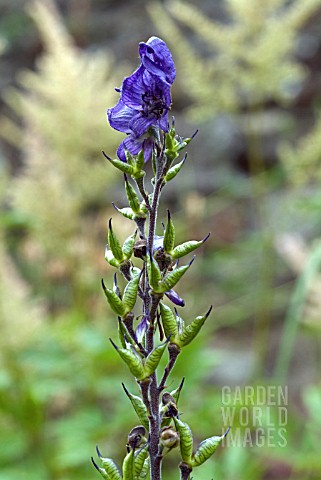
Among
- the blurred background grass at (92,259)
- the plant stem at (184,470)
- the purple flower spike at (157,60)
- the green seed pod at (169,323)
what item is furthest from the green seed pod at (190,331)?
the blurred background grass at (92,259)

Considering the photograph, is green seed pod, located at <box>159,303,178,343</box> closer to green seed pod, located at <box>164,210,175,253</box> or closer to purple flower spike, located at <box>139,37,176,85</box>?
green seed pod, located at <box>164,210,175,253</box>

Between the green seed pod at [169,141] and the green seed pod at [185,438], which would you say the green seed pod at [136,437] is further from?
the green seed pod at [169,141]

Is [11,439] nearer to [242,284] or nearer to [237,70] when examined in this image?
[237,70]

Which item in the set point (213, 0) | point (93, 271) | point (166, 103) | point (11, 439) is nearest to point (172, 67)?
point (166, 103)

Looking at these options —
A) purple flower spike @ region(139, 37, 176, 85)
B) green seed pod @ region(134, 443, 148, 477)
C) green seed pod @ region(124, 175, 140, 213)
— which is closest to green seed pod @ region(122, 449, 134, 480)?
green seed pod @ region(134, 443, 148, 477)

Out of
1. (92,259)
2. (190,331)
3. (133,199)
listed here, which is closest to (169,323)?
(190,331)
